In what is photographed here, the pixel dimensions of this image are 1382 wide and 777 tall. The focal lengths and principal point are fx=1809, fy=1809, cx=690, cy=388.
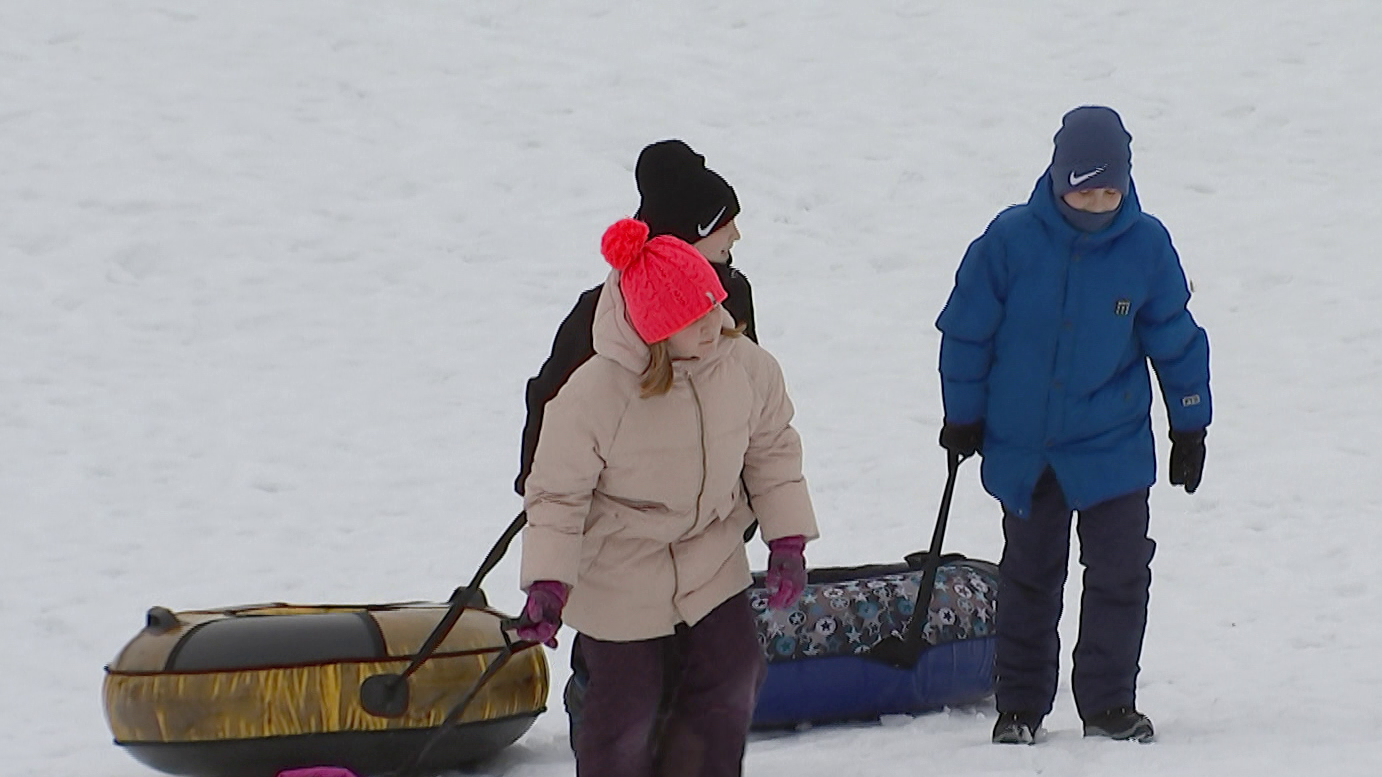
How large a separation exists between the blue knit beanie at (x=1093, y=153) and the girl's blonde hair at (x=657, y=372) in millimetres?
1336

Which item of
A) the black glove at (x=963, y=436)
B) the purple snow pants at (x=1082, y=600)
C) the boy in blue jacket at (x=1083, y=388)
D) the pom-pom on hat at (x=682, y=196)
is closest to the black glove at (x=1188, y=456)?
the boy in blue jacket at (x=1083, y=388)

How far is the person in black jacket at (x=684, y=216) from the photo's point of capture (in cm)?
410

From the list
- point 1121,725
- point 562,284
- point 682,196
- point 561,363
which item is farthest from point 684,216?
point 562,284

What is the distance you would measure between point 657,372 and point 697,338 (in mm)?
107

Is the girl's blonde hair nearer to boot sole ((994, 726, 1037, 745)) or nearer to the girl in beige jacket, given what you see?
the girl in beige jacket

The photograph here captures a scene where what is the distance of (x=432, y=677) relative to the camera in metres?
4.49

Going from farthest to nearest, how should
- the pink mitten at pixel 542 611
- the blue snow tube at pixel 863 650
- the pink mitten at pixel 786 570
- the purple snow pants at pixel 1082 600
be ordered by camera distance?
the blue snow tube at pixel 863 650 → the purple snow pants at pixel 1082 600 → the pink mitten at pixel 786 570 → the pink mitten at pixel 542 611

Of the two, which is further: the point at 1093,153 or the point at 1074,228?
the point at 1074,228

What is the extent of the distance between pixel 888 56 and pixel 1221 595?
22.5 ft

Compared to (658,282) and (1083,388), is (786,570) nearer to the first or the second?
(658,282)

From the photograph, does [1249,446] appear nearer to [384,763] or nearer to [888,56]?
[384,763]

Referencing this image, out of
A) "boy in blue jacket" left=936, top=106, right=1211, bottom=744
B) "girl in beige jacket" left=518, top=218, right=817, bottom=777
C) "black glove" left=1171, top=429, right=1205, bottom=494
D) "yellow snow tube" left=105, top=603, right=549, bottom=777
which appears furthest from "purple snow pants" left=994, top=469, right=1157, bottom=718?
"yellow snow tube" left=105, top=603, right=549, bottom=777

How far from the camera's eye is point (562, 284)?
9352mm

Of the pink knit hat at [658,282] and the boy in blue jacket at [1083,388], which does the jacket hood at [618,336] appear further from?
the boy in blue jacket at [1083,388]
